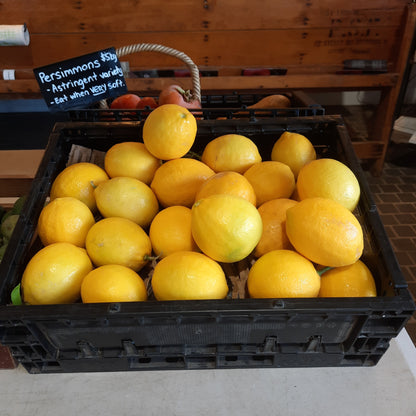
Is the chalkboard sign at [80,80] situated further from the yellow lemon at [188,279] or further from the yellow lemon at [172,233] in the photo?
the yellow lemon at [188,279]

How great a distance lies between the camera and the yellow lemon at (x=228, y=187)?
30.6 inches

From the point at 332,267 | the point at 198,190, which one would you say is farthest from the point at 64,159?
the point at 332,267

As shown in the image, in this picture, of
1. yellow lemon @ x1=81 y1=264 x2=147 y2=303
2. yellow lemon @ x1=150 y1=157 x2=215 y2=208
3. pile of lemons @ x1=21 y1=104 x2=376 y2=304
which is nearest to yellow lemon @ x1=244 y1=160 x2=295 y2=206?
pile of lemons @ x1=21 y1=104 x2=376 y2=304

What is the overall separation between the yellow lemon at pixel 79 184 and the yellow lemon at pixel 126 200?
0.05 metres

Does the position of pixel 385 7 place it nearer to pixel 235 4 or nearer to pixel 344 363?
pixel 235 4

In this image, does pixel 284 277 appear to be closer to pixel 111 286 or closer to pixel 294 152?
pixel 111 286

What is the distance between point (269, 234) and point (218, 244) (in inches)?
6.1

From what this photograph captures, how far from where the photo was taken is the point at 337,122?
1.07 metres

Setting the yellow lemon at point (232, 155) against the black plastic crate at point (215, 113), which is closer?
the yellow lemon at point (232, 155)

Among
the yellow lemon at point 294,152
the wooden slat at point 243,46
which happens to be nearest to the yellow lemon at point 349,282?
the yellow lemon at point 294,152

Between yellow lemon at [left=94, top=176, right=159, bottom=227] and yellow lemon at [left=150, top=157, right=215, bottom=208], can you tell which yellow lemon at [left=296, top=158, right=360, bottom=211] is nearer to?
yellow lemon at [left=150, top=157, right=215, bottom=208]

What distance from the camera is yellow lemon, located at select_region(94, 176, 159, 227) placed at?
85 cm

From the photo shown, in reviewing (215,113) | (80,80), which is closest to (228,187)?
(215,113)

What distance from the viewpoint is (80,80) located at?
1144 millimetres
